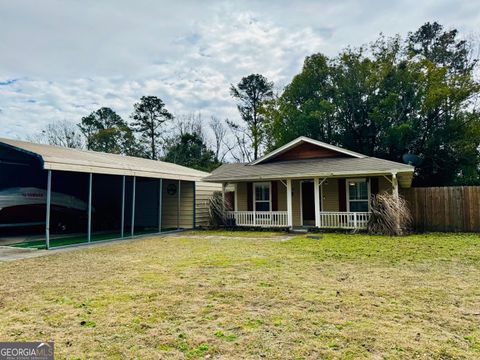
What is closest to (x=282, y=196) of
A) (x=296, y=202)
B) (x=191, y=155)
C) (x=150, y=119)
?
(x=296, y=202)

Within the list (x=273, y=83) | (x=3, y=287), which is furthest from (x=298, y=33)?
(x=273, y=83)

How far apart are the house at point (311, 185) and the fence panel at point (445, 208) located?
3.43 ft

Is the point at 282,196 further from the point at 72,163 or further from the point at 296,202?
the point at 72,163

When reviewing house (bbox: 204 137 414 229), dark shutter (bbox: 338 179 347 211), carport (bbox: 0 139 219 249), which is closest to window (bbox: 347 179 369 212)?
house (bbox: 204 137 414 229)

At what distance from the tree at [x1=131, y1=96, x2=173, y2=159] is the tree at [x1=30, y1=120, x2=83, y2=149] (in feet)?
21.0

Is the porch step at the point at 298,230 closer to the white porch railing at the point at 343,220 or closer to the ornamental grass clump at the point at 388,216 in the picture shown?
the white porch railing at the point at 343,220

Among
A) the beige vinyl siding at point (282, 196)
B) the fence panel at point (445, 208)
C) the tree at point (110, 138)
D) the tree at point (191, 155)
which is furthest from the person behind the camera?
the tree at point (110, 138)

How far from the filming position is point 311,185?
1427cm

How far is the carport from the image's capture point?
11453mm

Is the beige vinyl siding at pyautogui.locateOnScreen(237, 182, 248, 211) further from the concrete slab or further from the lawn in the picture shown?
the concrete slab

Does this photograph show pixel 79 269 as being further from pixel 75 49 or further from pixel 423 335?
pixel 75 49

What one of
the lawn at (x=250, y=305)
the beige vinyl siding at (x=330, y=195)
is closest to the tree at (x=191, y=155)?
the beige vinyl siding at (x=330, y=195)

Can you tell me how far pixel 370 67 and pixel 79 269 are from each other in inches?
879

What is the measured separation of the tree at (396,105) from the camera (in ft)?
66.1
